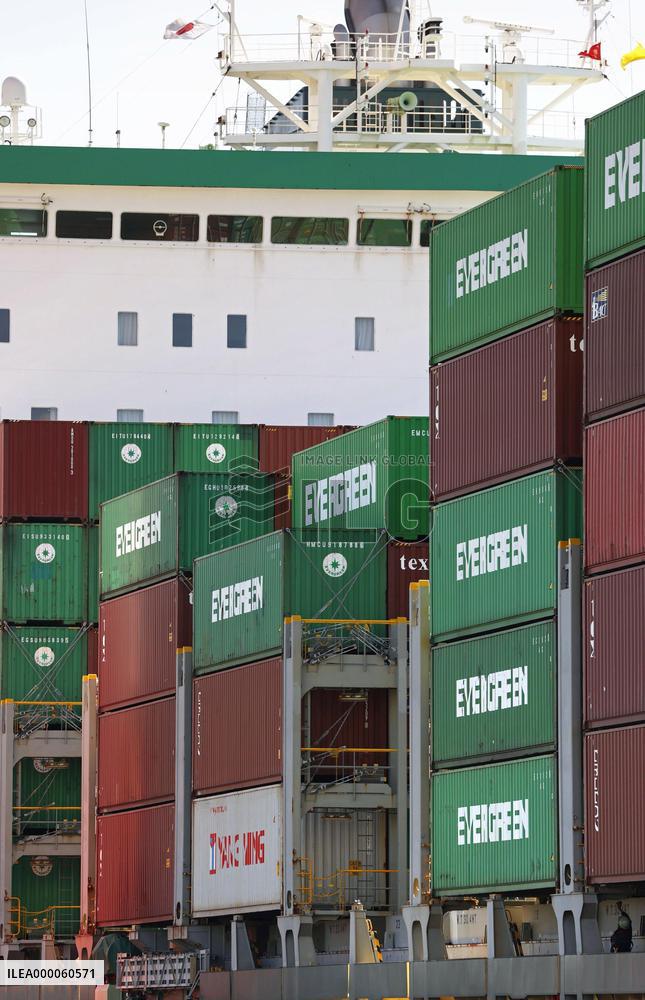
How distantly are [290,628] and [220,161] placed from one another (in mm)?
15830

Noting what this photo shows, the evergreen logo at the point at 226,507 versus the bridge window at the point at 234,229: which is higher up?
the bridge window at the point at 234,229

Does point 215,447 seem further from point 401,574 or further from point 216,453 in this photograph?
point 401,574

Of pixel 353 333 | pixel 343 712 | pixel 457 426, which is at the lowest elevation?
pixel 343 712

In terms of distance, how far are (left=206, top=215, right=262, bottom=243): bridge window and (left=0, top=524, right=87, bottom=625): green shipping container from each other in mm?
7536

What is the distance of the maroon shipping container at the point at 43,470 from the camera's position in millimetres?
38094

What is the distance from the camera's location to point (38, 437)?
3831cm

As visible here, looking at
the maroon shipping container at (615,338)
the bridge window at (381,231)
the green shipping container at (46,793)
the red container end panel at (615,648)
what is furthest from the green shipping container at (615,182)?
the bridge window at (381,231)

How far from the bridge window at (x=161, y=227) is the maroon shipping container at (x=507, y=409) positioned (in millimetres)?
16192

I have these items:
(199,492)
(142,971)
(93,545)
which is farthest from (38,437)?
(142,971)

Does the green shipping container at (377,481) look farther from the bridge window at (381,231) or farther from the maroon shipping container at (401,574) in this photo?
the bridge window at (381,231)

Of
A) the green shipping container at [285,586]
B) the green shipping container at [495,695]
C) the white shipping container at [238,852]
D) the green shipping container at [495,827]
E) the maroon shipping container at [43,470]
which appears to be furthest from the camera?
the maroon shipping container at [43,470]

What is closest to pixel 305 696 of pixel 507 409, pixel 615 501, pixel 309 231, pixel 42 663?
pixel 507 409

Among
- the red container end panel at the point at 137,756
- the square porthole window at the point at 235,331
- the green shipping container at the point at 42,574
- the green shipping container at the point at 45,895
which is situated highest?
the square porthole window at the point at 235,331

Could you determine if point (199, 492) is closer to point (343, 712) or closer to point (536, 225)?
point (343, 712)
